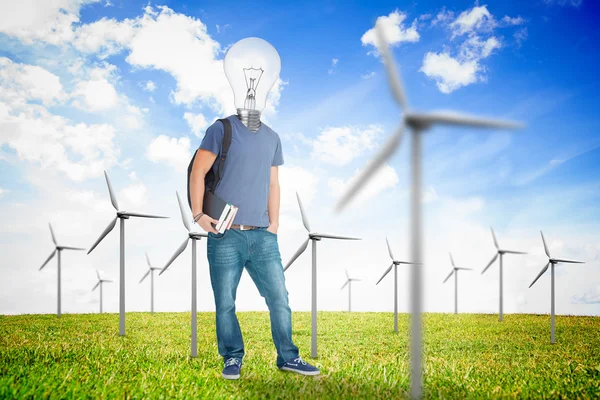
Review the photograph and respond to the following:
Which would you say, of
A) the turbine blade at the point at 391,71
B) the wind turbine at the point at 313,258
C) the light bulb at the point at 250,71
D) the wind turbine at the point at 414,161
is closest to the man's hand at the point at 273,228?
the light bulb at the point at 250,71

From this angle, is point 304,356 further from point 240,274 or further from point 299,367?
point 240,274

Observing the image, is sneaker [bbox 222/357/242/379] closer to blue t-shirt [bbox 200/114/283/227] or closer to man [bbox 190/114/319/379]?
man [bbox 190/114/319/379]

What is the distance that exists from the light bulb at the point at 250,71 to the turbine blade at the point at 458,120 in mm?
3489

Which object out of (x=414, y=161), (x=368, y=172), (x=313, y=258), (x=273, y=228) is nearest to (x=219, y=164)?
(x=273, y=228)

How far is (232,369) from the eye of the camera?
781cm

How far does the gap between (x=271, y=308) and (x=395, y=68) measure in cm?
399

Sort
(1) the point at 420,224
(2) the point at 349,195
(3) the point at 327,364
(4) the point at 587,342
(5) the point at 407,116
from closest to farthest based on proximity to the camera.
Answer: (1) the point at 420,224
(5) the point at 407,116
(2) the point at 349,195
(3) the point at 327,364
(4) the point at 587,342

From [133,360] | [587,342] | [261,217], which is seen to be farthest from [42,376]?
[587,342]

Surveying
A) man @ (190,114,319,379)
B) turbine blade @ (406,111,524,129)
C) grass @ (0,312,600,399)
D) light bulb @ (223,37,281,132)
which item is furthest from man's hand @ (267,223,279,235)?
turbine blade @ (406,111,524,129)

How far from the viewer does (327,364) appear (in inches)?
367

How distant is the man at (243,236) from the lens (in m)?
7.51

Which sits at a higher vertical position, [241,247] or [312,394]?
[241,247]

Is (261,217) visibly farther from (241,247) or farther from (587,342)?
(587,342)

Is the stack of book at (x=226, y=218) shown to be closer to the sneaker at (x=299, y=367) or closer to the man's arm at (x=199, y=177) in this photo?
the man's arm at (x=199, y=177)
